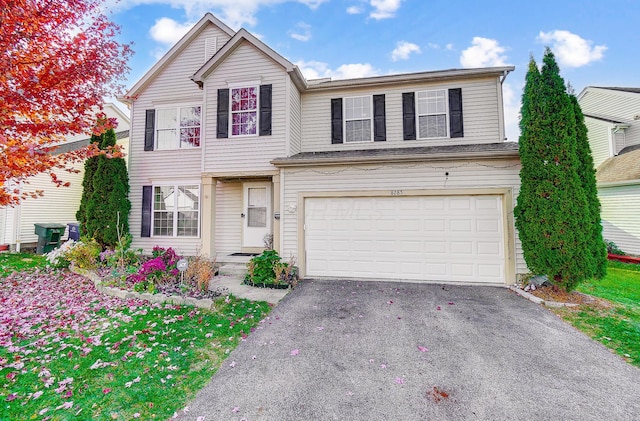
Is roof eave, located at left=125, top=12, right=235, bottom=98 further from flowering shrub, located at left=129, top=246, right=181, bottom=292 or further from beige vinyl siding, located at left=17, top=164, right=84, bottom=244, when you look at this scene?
flowering shrub, located at left=129, top=246, right=181, bottom=292

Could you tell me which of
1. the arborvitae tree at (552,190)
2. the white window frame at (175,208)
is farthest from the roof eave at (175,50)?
the arborvitae tree at (552,190)

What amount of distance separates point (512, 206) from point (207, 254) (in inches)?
327

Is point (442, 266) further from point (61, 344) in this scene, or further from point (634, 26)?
point (634, 26)

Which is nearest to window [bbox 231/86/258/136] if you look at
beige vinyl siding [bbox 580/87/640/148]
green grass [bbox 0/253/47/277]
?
green grass [bbox 0/253/47/277]

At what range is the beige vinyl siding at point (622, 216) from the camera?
401 inches

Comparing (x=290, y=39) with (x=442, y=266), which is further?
(x=290, y=39)

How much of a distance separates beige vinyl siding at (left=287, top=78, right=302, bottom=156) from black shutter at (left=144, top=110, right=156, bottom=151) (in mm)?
4941

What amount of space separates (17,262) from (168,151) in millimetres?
5910

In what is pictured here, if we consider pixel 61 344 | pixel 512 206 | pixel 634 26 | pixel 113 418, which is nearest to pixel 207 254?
pixel 61 344

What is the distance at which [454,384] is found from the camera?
3111mm

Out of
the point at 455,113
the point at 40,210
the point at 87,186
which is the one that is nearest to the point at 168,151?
the point at 87,186

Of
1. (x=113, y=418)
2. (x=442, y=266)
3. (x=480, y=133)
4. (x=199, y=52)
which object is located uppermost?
(x=199, y=52)

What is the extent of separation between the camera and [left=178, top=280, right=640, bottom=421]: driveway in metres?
2.72

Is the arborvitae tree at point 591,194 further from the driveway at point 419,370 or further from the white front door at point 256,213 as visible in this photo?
the white front door at point 256,213
